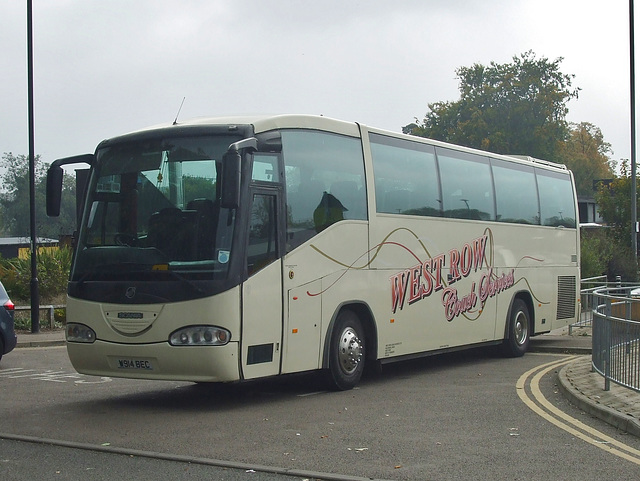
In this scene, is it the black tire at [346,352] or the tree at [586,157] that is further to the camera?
the tree at [586,157]

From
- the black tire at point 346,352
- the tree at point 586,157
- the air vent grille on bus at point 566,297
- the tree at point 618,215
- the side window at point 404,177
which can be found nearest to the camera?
the black tire at point 346,352

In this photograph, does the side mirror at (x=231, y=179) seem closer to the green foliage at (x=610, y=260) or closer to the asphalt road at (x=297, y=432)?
the asphalt road at (x=297, y=432)

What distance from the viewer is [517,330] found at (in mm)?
18453

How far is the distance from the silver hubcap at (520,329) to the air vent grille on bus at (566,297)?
1.69 meters

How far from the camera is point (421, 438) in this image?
9094 millimetres

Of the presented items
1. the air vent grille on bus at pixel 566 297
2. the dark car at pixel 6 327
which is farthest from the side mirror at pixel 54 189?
the air vent grille on bus at pixel 566 297

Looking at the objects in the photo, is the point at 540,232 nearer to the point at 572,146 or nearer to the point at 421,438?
the point at 421,438

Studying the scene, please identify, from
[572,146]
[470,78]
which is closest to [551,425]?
[470,78]

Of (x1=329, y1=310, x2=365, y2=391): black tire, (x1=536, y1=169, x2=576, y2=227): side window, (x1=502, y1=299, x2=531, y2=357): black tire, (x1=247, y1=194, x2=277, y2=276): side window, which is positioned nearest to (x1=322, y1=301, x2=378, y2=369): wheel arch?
(x1=329, y1=310, x2=365, y2=391): black tire

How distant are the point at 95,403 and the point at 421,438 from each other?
4.71 meters

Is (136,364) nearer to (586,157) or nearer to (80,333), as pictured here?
(80,333)

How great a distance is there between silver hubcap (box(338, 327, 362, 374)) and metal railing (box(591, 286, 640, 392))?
3.20 metres

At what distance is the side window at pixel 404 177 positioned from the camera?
555 inches

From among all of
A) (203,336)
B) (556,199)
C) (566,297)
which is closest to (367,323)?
(203,336)
